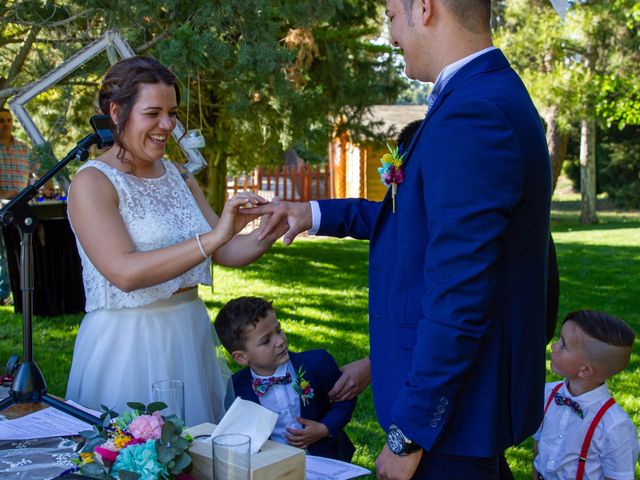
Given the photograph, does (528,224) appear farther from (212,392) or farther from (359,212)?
(212,392)

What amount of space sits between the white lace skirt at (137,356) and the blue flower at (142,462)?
3.42 ft

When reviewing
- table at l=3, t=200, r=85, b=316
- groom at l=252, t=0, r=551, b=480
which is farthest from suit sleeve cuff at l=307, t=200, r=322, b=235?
table at l=3, t=200, r=85, b=316

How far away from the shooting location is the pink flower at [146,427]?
6.01 ft

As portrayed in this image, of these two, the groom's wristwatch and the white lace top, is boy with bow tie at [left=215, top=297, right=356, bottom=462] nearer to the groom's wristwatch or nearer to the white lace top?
the white lace top

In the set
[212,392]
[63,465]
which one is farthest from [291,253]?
[63,465]

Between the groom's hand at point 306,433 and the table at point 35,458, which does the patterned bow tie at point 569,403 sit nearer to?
the groom's hand at point 306,433

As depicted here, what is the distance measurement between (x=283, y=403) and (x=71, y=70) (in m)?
3.13

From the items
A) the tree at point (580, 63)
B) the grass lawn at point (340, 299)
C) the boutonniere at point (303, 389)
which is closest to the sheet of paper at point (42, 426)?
the boutonniere at point (303, 389)

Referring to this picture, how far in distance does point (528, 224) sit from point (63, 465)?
1.44 m

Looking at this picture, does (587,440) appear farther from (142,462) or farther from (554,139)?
(554,139)

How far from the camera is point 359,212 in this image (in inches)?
101

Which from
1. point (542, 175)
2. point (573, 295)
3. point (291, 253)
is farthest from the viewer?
point (291, 253)

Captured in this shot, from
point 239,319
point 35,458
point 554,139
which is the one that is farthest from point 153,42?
point 554,139

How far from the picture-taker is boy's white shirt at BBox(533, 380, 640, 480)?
306cm
